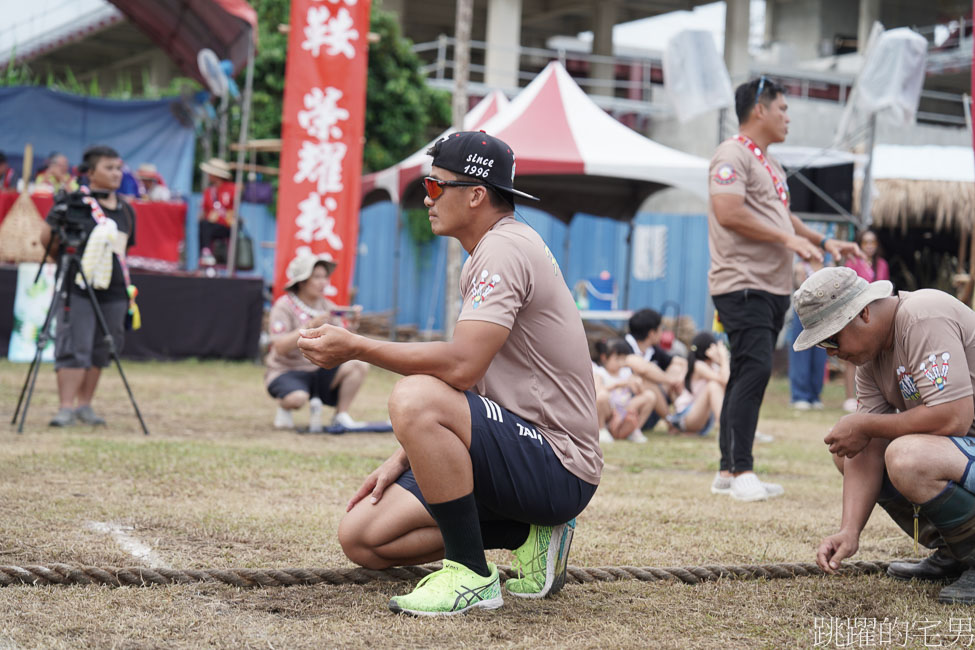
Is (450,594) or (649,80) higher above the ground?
(649,80)

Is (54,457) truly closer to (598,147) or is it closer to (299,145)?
(299,145)

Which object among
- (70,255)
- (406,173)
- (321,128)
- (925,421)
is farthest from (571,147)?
(925,421)

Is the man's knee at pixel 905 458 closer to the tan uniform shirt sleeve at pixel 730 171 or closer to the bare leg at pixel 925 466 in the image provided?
the bare leg at pixel 925 466

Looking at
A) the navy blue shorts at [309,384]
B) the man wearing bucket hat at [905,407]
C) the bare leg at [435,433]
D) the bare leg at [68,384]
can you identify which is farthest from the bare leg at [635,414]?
the bare leg at [435,433]

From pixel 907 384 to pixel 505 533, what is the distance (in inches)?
50.4

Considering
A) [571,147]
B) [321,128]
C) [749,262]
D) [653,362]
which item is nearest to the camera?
[749,262]

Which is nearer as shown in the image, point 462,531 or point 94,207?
point 462,531

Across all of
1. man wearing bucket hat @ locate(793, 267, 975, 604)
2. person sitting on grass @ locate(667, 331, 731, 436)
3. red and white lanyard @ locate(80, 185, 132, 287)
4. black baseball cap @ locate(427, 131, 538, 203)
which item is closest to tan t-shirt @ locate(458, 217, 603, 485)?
black baseball cap @ locate(427, 131, 538, 203)

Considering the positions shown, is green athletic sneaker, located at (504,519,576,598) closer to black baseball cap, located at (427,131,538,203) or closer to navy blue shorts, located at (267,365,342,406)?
black baseball cap, located at (427,131,538,203)

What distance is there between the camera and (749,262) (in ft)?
16.8

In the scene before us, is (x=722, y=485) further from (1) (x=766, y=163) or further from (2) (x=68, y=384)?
(2) (x=68, y=384)

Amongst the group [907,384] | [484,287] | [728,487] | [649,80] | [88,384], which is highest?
[649,80]

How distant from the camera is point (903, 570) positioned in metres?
3.55

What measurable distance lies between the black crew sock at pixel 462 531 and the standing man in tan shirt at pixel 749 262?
7.86 ft
